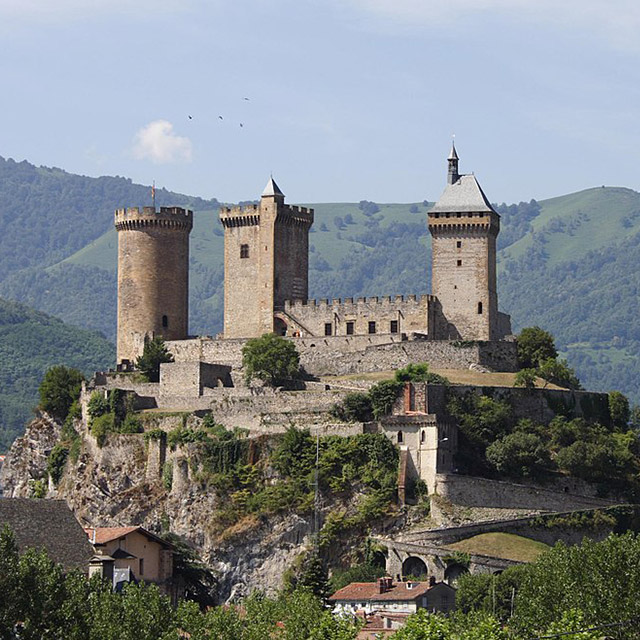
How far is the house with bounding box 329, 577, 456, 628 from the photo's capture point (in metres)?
75.4

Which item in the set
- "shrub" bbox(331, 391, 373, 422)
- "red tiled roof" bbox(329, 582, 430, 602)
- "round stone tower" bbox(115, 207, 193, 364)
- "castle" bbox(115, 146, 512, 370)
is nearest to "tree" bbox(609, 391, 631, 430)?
"castle" bbox(115, 146, 512, 370)

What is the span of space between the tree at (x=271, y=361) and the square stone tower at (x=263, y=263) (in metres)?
5.59

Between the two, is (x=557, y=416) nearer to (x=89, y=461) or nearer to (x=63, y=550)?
(x=89, y=461)

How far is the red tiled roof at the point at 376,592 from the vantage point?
76.0 metres

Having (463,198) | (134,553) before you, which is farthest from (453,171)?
(134,553)

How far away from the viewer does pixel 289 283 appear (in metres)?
100

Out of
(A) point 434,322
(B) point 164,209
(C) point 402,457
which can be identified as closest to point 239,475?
(C) point 402,457

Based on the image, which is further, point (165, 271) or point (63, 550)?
Result: point (165, 271)

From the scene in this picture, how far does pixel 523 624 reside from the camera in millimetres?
60969

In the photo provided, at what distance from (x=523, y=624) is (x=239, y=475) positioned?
27.8 meters

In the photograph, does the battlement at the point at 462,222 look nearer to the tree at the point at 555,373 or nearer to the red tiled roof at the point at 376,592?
the tree at the point at 555,373

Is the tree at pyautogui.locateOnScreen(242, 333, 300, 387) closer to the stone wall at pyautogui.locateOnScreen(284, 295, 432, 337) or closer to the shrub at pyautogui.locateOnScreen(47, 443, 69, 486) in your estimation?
the stone wall at pyautogui.locateOnScreen(284, 295, 432, 337)

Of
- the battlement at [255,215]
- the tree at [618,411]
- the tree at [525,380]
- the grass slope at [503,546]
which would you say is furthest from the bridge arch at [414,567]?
the battlement at [255,215]

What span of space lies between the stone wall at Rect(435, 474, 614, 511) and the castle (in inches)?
496
